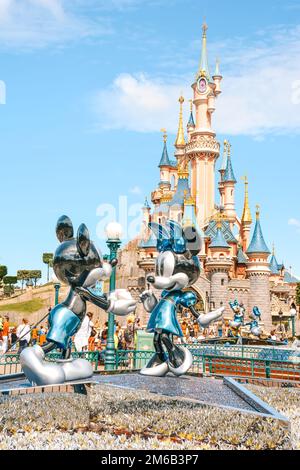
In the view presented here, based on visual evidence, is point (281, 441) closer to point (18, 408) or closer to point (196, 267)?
point (18, 408)

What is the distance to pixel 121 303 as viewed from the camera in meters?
6.39

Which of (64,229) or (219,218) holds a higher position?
(219,218)

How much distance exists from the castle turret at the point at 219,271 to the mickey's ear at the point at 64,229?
94.6 ft

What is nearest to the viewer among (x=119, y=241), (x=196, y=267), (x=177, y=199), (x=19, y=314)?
(x=196, y=267)

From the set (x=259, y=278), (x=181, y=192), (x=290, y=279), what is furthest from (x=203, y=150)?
(x=290, y=279)

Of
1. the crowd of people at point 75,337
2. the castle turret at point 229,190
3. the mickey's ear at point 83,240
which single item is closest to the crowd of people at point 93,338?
the crowd of people at point 75,337

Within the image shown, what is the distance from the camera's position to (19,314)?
46.2 meters

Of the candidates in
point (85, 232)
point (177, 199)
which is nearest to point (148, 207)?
point (177, 199)

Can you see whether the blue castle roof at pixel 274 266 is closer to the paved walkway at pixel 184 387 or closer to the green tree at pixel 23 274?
the green tree at pixel 23 274

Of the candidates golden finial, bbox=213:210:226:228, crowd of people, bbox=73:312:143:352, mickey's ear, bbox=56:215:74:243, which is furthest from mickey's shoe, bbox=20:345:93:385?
golden finial, bbox=213:210:226:228

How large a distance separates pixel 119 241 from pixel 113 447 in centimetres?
524

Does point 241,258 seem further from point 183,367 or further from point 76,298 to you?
point 76,298

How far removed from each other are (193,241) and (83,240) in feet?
6.60

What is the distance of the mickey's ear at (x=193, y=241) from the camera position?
7.76 meters
